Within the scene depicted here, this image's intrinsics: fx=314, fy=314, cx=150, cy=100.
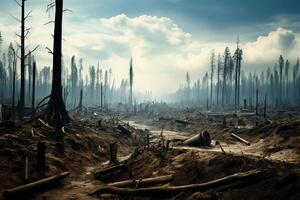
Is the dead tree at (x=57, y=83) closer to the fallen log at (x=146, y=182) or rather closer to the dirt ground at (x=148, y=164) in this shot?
the dirt ground at (x=148, y=164)

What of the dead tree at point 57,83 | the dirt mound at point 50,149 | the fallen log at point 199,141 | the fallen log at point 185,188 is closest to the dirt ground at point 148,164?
the dirt mound at point 50,149

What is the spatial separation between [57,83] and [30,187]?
1032cm

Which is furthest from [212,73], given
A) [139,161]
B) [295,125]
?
[139,161]

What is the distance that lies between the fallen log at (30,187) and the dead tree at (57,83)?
23.7 ft

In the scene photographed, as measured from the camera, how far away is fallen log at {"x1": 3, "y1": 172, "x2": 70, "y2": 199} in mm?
9438

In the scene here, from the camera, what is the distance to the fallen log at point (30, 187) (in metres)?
9.44

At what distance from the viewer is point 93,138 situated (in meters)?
20.5

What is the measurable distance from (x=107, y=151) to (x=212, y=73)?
79.0 meters

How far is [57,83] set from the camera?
771 inches

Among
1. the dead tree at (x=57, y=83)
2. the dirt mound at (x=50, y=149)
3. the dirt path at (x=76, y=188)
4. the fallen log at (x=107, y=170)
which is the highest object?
the dead tree at (x=57, y=83)

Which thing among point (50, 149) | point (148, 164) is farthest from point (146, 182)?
point (50, 149)

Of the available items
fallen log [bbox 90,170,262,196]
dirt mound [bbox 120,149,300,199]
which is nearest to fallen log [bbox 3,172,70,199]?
fallen log [bbox 90,170,262,196]

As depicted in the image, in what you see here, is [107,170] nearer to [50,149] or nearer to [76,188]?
[76,188]

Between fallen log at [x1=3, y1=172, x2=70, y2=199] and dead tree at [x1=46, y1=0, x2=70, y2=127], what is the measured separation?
285 inches
